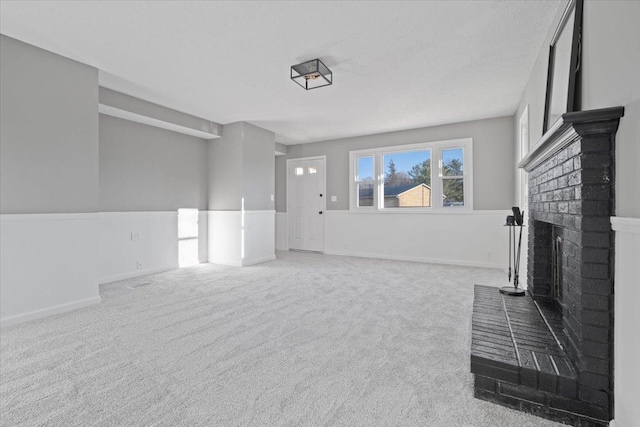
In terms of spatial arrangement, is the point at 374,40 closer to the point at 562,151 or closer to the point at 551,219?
the point at 562,151

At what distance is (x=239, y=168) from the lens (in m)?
5.23

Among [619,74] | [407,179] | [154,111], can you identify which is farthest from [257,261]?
[619,74]

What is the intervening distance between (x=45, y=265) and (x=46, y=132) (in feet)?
4.05

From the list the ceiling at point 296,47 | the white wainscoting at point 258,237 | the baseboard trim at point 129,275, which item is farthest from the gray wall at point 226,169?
the baseboard trim at point 129,275

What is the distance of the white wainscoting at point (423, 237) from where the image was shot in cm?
502

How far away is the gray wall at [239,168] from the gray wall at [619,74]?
14.8 feet

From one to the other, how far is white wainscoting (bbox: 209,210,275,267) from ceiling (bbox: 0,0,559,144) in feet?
6.25

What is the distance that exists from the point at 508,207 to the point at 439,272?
161 centimetres

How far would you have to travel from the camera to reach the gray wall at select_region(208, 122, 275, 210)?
17.2ft

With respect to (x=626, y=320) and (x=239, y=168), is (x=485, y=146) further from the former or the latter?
(x=626, y=320)

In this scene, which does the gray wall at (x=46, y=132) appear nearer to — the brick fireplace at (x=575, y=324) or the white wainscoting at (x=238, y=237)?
the white wainscoting at (x=238, y=237)

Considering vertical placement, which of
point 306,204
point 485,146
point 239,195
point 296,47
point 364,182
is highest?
point 296,47

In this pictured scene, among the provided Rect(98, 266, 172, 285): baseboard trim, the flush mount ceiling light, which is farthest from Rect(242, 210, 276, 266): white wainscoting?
the flush mount ceiling light

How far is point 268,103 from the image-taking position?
14.1 feet
